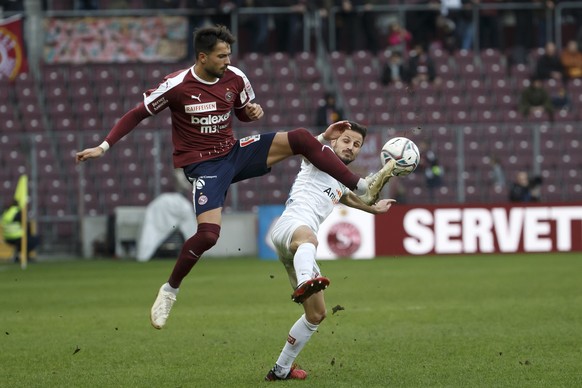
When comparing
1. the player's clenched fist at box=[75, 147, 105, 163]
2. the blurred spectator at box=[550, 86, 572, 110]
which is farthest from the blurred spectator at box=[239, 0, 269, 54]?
the player's clenched fist at box=[75, 147, 105, 163]

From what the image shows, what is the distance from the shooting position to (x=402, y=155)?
9.27 meters

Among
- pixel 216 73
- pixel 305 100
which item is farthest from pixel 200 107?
→ pixel 305 100

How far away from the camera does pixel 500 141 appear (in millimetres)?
25469

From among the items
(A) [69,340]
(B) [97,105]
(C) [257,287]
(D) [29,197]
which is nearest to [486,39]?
(B) [97,105]

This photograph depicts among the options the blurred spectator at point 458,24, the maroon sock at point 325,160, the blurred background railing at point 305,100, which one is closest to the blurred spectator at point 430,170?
the blurred background railing at point 305,100

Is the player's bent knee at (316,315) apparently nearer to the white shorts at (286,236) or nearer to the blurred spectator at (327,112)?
the white shorts at (286,236)

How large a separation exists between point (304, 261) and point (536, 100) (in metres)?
20.4

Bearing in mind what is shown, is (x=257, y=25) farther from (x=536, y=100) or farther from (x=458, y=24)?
(x=536, y=100)

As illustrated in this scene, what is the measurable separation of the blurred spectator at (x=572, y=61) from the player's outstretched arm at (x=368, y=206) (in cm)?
2138

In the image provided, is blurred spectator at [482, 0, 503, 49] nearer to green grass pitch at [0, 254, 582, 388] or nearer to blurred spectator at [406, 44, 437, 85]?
blurred spectator at [406, 44, 437, 85]

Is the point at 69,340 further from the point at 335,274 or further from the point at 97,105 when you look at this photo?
the point at 97,105

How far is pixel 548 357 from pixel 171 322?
5.04 metres

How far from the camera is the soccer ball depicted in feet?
30.3

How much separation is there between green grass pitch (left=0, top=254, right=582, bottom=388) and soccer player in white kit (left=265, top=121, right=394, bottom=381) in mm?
279
